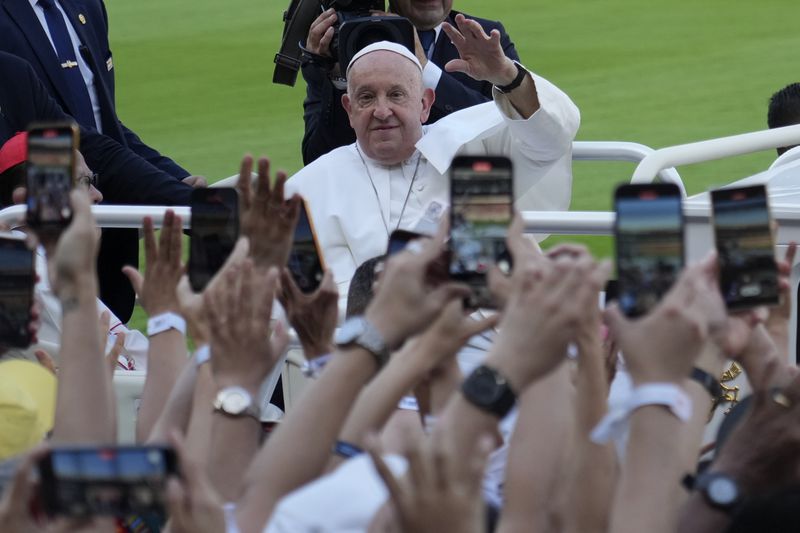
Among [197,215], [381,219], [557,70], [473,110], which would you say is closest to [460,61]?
[473,110]

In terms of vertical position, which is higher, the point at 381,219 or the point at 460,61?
the point at 460,61

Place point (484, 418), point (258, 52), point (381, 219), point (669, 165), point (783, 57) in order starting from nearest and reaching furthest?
point (484, 418)
point (669, 165)
point (381, 219)
point (783, 57)
point (258, 52)

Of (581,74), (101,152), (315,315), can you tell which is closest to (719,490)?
(315,315)

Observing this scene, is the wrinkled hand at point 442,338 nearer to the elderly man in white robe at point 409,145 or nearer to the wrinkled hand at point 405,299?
the wrinkled hand at point 405,299

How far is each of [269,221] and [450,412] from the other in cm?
92

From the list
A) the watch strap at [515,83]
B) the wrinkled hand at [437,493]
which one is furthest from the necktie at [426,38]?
the wrinkled hand at [437,493]

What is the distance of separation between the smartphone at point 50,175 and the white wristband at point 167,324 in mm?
331

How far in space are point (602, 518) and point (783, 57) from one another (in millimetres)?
11454

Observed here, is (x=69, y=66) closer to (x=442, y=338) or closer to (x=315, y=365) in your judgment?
(x=315, y=365)

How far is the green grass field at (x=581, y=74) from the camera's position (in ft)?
36.5

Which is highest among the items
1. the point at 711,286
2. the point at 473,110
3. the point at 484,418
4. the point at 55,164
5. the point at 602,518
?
the point at 473,110

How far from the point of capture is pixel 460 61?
4.86 metres

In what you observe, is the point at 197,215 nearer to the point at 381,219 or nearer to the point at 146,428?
the point at 146,428

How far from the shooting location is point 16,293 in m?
2.95
